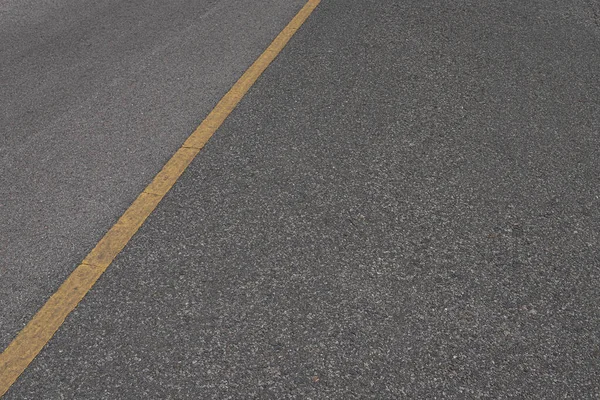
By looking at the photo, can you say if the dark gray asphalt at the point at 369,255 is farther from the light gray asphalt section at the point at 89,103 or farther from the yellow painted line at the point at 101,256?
the light gray asphalt section at the point at 89,103

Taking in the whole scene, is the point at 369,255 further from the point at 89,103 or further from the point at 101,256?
the point at 89,103

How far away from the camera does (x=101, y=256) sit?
3875mm

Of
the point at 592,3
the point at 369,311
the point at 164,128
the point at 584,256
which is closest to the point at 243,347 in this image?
the point at 369,311

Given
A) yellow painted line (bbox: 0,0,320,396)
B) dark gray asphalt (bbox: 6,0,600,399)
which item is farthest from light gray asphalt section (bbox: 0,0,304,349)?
dark gray asphalt (bbox: 6,0,600,399)

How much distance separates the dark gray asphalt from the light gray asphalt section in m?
0.33

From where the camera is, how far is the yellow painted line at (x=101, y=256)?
10.8ft

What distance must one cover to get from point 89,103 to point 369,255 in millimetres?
2671

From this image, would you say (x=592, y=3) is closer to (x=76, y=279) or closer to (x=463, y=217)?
(x=463, y=217)

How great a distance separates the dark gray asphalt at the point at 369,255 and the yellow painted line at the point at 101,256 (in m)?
0.07

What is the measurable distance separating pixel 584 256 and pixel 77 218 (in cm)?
255

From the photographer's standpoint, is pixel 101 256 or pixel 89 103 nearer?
pixel 101 256

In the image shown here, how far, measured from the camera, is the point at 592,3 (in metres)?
7.55

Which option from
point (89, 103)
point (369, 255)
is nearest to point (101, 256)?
point (369, 255)

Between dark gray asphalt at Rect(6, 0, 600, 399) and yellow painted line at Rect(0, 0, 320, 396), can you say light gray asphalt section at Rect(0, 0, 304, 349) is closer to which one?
yellow painted line at Rect(0, 0, 320, 396)
